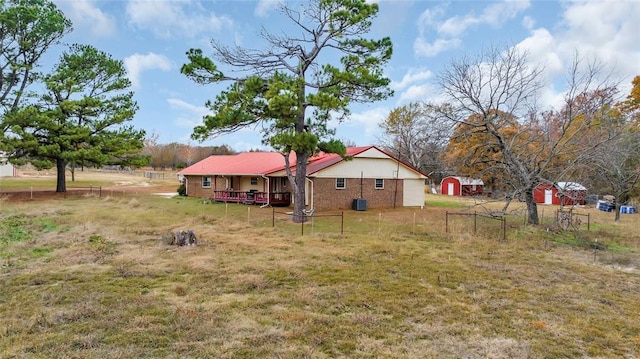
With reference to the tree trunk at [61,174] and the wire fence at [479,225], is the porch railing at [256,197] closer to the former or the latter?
the wire fence at [479,225]

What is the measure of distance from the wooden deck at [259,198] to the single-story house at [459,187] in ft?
81.0

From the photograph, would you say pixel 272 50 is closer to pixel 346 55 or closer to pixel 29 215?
pixel 346 55

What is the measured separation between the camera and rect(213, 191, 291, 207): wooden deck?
23.9 metres

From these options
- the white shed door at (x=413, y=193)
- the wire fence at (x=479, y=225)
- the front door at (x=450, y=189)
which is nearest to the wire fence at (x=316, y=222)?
the wire fence at (x=479, y=225)

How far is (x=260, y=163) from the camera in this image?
27.3m

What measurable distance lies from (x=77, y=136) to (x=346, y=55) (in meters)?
19.0

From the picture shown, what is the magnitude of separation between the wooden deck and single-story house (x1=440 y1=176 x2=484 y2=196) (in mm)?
24679

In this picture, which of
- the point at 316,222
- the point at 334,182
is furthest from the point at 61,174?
the point at 316,222

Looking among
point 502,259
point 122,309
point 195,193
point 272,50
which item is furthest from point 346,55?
point 195,193

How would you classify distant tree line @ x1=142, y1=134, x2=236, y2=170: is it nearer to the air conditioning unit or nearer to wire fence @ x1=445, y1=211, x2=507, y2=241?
the air conditioning unit

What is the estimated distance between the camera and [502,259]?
1038 cm

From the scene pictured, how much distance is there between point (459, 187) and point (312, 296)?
39.6 m

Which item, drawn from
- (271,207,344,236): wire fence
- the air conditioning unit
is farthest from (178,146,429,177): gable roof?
(271,207,344,236): wire fence

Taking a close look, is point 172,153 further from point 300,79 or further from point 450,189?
point 300,79
